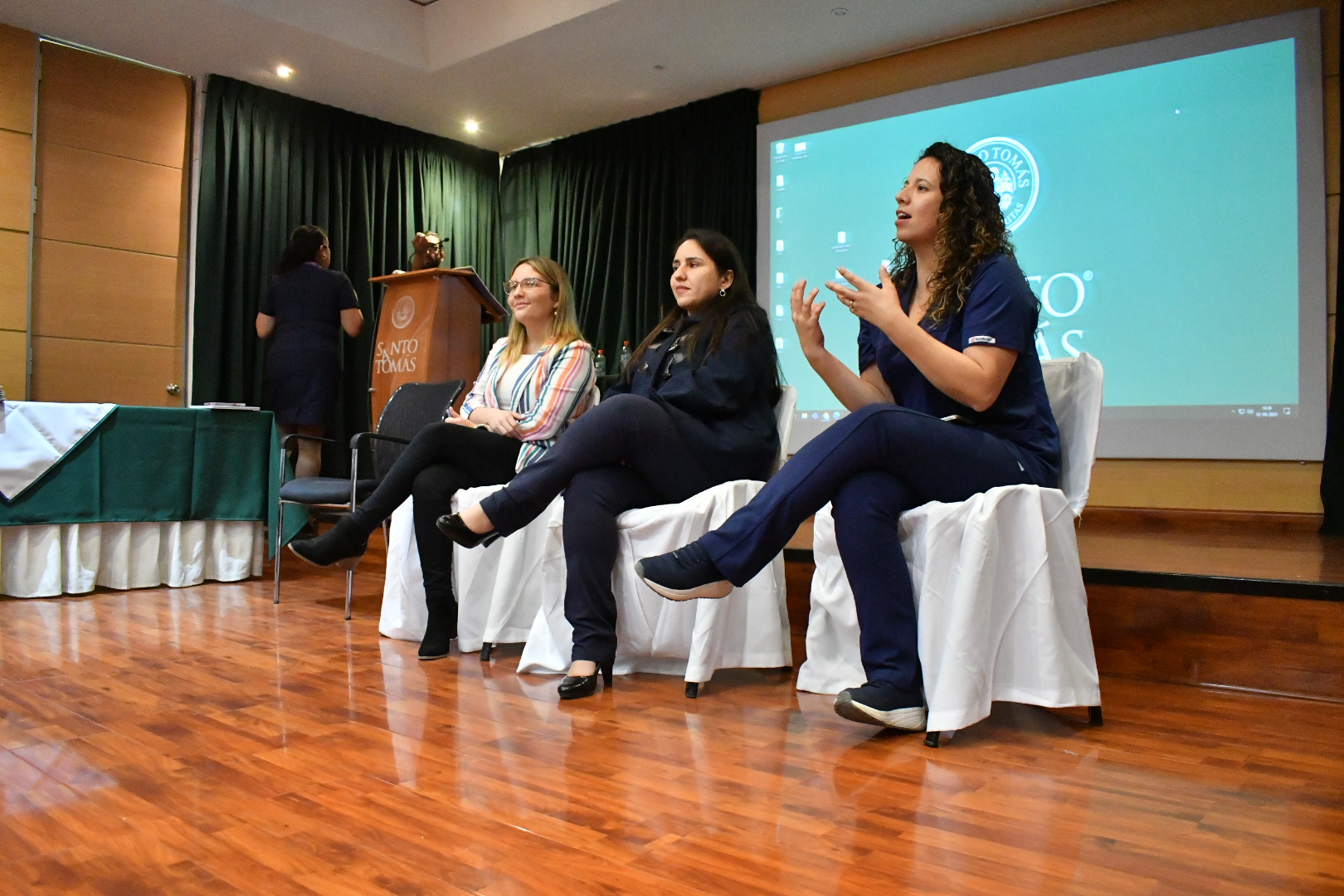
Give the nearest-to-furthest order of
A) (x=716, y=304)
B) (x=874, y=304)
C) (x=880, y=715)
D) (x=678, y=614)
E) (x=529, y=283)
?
(x=880, y=715)
(x=874, y=304)
(x=678, y=614)
(x=716, y=304)
(x=529, y=283)

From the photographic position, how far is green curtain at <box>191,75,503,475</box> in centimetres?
552

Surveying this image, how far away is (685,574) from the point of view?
A: 5.80ft

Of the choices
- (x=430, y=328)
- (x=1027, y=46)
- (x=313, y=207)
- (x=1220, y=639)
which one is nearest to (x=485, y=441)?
(x=1220, y=639)

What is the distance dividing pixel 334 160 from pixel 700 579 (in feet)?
17.0

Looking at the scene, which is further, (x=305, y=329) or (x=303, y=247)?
(x=305, y=329)

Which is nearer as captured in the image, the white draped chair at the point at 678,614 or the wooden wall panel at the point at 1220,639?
the wooden wall panel at the point at 1220,639

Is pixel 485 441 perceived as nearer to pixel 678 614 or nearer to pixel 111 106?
pixel 678 614

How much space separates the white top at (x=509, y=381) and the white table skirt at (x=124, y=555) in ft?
6.03

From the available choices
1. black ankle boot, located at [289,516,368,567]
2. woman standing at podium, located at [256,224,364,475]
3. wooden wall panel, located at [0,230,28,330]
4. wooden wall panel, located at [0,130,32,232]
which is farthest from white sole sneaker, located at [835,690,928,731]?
wooden wall panel, located at [0,130,32,232]

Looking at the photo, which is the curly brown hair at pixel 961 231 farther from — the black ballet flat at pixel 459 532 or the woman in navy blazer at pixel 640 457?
the black ballet flat at pixel 459 532

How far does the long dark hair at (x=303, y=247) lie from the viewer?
5.11 meters

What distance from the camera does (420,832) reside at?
1.25 m

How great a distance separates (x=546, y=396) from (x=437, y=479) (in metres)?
0.36

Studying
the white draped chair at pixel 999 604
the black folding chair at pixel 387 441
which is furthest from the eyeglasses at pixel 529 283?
the white draped chair at pixel 999 604
